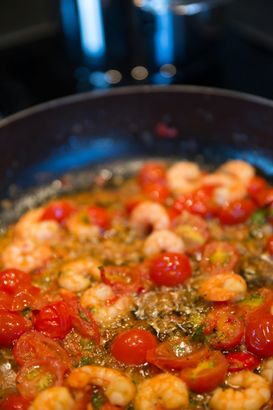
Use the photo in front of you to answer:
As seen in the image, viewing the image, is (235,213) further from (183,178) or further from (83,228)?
(83,228)

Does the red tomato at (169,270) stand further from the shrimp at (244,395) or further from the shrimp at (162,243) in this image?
the shrimp at (244,395)

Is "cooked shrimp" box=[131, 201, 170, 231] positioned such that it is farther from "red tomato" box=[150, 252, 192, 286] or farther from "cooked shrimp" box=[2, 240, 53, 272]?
"cooked shrimp" box=[2, 240, 53, 272]

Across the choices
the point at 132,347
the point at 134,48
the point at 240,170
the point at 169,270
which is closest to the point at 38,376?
the point at 132,347

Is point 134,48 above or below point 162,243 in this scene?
above

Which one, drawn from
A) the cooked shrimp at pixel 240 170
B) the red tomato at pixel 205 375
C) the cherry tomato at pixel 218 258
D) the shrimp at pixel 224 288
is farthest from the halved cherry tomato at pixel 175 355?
the cooked shrimp at pixel 240 170

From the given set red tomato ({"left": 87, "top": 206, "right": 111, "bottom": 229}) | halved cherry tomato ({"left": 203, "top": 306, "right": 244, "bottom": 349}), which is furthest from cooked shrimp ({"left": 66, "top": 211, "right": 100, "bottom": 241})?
halved cherry tomato ({"left": 203, "top": 306, "right": 244, "bottom": 349})
